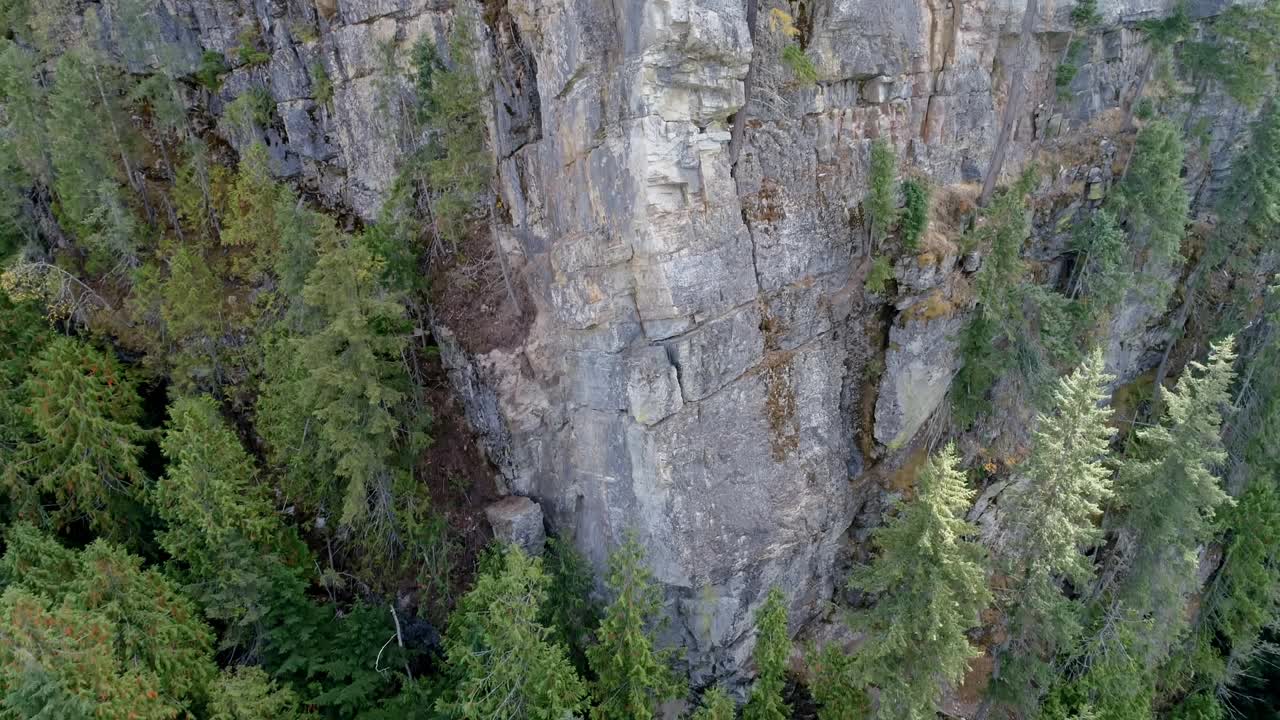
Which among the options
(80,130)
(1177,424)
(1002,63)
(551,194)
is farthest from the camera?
(80,130)

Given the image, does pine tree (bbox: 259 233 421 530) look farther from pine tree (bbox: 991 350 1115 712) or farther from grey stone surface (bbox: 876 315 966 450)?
pine tree (bbox: 991 350 1115 712)

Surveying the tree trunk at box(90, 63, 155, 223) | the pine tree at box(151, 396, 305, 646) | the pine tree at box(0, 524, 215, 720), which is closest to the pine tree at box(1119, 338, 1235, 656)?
the pine tree at box(151, 396, 305, 646)

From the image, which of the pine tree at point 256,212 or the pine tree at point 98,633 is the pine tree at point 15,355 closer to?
the pine tree at point 98,633

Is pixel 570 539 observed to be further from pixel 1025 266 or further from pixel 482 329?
pixel 1025 266

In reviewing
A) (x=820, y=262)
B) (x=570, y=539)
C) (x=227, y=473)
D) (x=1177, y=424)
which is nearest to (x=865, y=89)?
(x=820, y=262)

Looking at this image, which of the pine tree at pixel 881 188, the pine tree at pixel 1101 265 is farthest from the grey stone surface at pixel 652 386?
the pine tree at pixel 1101 265
